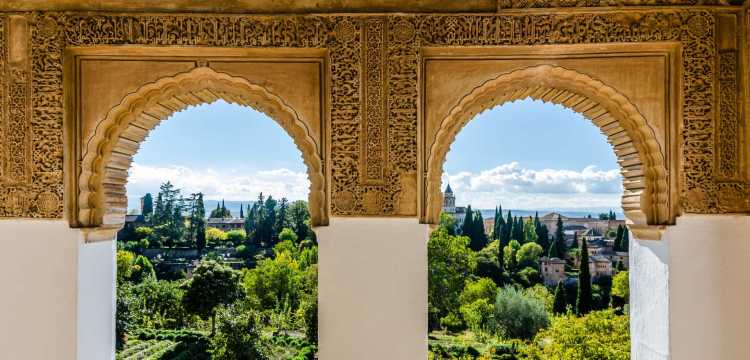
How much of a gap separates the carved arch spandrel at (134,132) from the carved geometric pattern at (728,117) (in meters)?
2.17

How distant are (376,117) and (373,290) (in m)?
0.96

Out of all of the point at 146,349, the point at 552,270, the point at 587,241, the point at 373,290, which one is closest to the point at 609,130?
the point at 373,290

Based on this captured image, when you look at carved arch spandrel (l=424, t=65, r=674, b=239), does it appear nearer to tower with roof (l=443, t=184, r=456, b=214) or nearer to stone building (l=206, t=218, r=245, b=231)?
tower with roof (l=443, t=184, r=456, b=214)

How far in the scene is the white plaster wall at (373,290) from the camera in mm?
2475

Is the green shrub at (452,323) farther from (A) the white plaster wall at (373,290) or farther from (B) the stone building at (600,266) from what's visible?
(A) the white plaster wall at (373,290)

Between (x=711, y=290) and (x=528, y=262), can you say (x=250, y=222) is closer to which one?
(x=528, y=262)

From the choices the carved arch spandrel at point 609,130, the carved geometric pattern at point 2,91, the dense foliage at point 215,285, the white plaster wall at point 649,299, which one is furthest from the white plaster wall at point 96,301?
the dense foliage at point 215,285

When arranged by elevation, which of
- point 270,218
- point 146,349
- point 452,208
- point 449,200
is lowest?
point 146,349

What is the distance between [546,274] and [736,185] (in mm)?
15771

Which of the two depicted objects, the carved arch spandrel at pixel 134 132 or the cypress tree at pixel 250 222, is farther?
the cypress tree at pixel 250 222

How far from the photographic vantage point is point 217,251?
18609mm

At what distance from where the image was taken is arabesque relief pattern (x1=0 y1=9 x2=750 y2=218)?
2.48 m

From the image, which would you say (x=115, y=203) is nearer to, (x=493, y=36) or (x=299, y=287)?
(x=493, y=36)

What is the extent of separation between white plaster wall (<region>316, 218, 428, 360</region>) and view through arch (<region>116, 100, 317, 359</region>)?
1108cm
